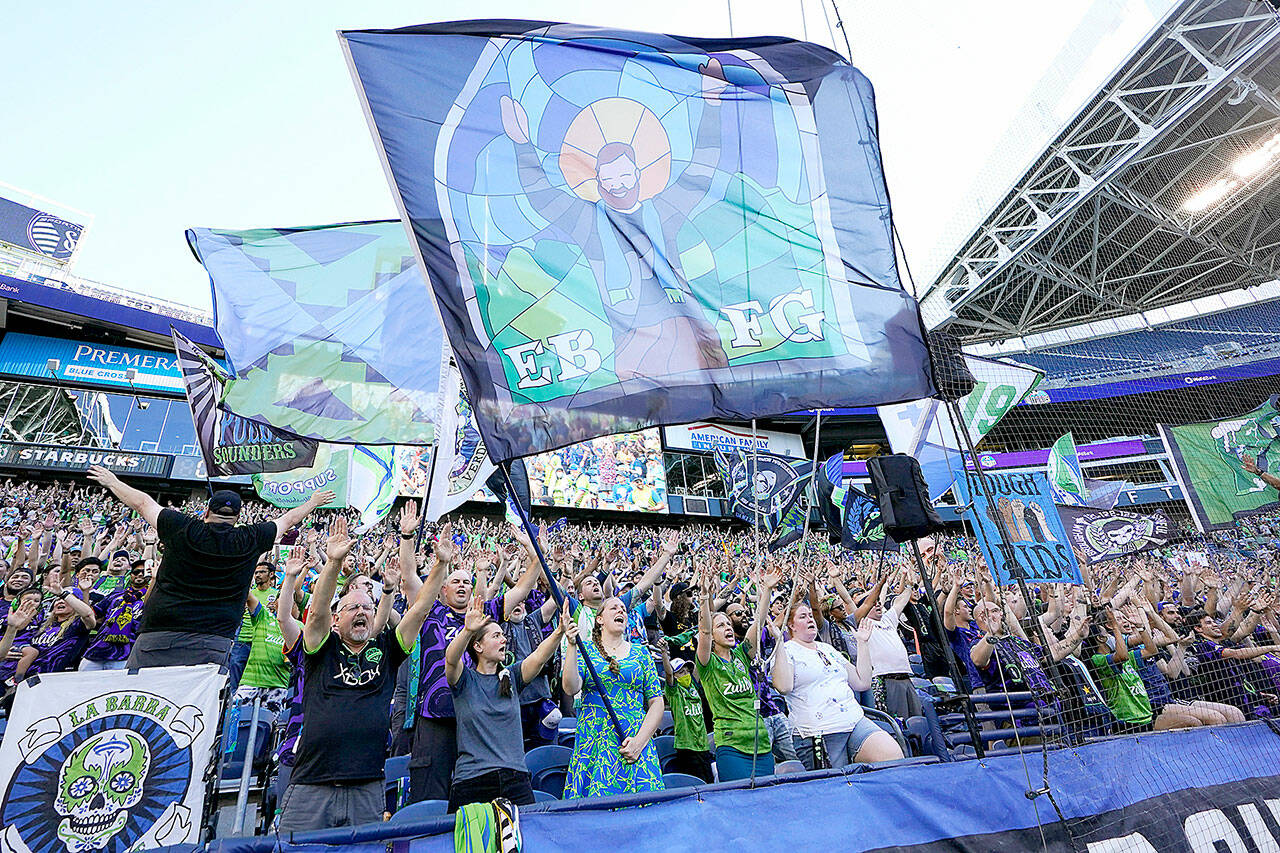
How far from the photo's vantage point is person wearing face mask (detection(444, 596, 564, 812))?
151 inches

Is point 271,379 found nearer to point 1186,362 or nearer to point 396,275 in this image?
point 396,275

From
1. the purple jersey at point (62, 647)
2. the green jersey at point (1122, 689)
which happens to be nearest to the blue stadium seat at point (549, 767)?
the purple jersey at point (62, 647)

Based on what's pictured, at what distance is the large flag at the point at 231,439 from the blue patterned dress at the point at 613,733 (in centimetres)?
494

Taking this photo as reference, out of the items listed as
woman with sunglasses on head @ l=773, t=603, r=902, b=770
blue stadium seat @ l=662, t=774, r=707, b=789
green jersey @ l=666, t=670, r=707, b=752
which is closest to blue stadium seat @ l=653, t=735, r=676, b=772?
green jersey @ l=666, t=670, r=707, b=752

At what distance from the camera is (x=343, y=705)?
3.88 m

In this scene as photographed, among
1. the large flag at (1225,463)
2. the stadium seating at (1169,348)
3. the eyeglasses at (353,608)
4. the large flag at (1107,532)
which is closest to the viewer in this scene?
the eyeglasses at (353,608)

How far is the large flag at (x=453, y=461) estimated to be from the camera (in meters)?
5.08

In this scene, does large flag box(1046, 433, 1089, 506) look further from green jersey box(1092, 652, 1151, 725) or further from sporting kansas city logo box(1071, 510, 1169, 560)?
green jersey box(1092, 652, 1151, 725)

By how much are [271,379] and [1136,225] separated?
32403 mm

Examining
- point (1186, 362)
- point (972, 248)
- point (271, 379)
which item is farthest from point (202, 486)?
point (1186, 362)

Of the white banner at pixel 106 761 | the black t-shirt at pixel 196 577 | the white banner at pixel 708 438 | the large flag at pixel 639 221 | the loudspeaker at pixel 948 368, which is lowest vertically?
the white banner at pixel 106 761

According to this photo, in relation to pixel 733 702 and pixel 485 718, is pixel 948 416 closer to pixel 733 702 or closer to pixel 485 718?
pixel 733 702

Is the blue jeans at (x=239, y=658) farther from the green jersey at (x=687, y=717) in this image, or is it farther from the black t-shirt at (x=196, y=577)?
the green jersey at (x=687, y=717)

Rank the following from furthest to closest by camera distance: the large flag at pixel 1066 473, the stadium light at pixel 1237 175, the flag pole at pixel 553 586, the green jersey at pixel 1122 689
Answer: the stadium light at pixel 1237 175
the large flag at pixel 1066 473
the green jersey at pixel 1122 689
the flag pole at pixel 553 586
